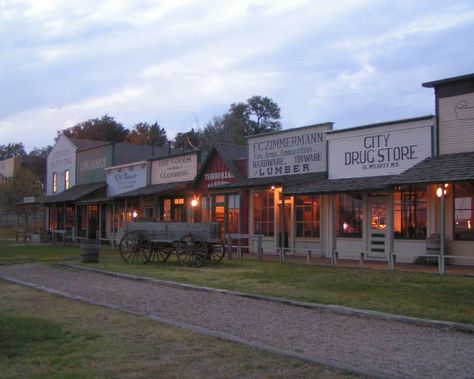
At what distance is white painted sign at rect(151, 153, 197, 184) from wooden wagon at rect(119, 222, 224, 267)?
7834 mm

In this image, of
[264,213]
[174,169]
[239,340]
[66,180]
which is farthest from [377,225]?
[66,180]

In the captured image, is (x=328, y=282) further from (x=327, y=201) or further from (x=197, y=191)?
(x=197, y=191)

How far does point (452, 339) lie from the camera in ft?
24.9

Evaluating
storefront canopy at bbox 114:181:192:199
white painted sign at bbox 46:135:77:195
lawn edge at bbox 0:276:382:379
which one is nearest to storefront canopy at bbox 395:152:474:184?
lawn edge at bbox 0:276:382:379

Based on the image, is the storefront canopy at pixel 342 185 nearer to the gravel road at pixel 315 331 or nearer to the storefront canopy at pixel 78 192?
the gravel road at pixel 315 331

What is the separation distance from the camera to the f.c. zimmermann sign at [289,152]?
20.5 metres

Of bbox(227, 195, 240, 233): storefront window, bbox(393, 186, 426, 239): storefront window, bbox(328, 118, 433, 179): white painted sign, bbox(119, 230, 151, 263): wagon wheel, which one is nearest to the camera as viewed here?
bbox(328, 118, 433, 179): white painted sign

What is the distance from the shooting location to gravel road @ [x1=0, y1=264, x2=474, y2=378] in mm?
6348

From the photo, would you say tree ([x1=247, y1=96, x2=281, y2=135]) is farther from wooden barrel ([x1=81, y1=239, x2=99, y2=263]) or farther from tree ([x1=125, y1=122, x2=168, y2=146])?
wooden barrel ([x1=81, y1=239, x2=99, y2=263])

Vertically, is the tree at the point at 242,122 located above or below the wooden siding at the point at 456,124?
above

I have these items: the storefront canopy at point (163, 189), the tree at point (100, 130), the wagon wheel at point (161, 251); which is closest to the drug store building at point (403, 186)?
the wagon wheel at point (161, 251)

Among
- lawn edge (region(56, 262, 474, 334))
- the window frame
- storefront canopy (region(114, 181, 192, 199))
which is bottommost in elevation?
lawn edge (region(56, 262, 474, 334))

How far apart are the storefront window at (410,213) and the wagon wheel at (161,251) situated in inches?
276

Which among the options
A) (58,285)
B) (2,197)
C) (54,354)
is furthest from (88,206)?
A: (54,354)
